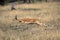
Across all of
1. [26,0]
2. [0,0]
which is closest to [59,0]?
[26,0]

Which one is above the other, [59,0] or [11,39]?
[11,39]

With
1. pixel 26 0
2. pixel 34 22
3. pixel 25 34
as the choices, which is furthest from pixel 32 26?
pixel 26 0

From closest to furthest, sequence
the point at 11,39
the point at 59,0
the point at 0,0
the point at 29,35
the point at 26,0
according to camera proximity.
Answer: the point at 11,39, the point at 29,35, the point at 0,0, the point at 26,0, the point at 59,0

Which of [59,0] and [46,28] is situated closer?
[46,28]

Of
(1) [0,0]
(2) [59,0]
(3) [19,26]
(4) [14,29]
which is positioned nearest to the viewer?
(4) [14,29]

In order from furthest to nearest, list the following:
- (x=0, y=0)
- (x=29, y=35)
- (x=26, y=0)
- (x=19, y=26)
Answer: (x=26, y=0), (x=0, y=0), (x=19, y=26), (x=29, y=35)

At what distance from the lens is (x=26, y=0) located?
76.4ft

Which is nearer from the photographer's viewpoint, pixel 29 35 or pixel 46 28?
pixel 29 35

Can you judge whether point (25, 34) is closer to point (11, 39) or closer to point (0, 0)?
point (11, 39)

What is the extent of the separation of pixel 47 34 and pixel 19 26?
176 cm

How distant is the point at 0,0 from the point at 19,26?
13366 mm

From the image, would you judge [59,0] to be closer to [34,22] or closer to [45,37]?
[34,22]

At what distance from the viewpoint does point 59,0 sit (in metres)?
24.9

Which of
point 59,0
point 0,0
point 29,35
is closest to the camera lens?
point 29,35
